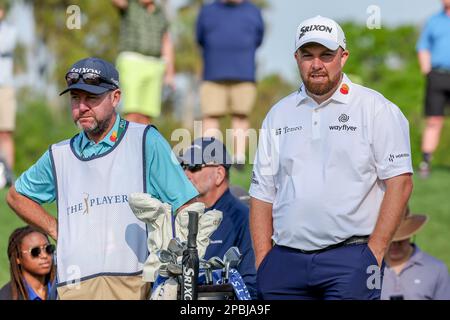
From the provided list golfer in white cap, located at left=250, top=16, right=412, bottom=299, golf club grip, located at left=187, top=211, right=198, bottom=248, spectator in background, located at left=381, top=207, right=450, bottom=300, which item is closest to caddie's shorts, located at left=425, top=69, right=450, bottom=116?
spectator in background, located at left=381, top=207, right=450, bottom=300

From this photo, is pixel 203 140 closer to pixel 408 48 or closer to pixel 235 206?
pixel 235 206

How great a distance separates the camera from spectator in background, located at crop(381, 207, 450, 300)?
26.9ft

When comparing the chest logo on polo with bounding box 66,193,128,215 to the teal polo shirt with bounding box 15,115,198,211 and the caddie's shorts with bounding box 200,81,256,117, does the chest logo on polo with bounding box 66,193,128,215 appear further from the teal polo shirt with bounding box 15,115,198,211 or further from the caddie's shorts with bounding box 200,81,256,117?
the caddie's shorts with bounding box 200,81,256,117

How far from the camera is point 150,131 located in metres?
5.71

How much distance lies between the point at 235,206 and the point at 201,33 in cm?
502

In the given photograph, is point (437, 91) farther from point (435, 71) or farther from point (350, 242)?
point (350, 242)

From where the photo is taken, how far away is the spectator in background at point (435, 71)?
41.4 ft

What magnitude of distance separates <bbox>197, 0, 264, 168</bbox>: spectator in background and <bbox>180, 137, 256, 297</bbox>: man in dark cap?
405 cm

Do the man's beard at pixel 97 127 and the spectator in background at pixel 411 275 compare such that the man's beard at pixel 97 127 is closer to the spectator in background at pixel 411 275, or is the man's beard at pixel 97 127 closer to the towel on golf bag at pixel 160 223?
the towel on golf bag at pixel 160 223

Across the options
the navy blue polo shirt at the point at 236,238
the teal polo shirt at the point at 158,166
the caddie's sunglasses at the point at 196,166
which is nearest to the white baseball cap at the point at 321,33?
the teal polo shirt at the point at 158,166

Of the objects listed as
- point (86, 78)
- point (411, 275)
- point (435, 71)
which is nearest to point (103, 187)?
point (86, 78)

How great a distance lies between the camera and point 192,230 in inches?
198

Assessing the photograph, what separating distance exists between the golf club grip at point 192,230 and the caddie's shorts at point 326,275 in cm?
70
